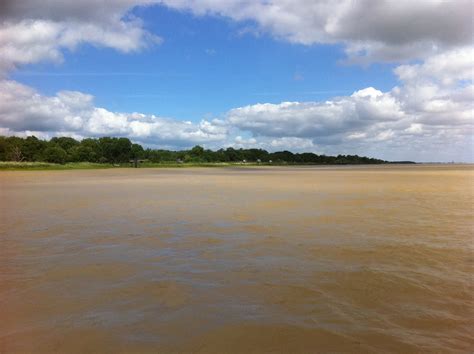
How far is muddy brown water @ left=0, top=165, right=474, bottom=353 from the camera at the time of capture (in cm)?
438

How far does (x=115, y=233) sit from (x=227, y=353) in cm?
757

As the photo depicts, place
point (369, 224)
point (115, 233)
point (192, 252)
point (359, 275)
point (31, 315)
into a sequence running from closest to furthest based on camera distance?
point (31, 315), point (359, 275), point (192, 252), point (115, 233), point (369, 224)

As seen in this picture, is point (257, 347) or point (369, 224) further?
point (369, 224)

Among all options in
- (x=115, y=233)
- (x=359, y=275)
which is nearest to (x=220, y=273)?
(x=359, y=275)

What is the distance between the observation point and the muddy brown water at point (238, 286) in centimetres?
438

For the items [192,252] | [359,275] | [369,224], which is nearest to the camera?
[359,275]

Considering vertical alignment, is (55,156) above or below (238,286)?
above

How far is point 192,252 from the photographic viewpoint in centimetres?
846

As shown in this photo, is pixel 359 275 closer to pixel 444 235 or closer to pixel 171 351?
pixel 171 351

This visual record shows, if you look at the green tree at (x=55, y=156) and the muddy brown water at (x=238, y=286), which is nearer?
the muddy brown water at (x=238, y=286)

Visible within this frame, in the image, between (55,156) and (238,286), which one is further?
(55,156)

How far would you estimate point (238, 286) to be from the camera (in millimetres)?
6145

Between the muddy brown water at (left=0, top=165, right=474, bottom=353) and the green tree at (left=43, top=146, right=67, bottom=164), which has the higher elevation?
the green tree at (left=43, top=146, right=67, bottom=164)

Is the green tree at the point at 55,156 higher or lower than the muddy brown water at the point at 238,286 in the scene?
higher
